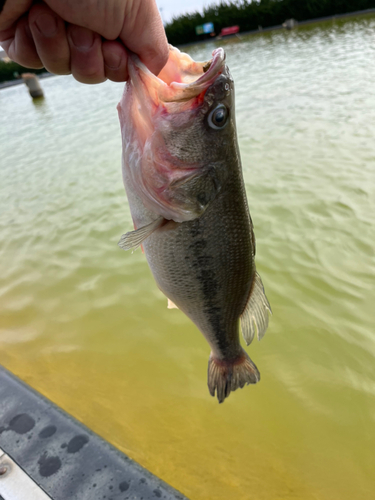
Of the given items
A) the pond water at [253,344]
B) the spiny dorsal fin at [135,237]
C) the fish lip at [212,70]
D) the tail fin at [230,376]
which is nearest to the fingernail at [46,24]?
the fish lip at [212,70]

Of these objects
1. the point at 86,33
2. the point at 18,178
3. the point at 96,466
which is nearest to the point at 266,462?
the point at 96,466

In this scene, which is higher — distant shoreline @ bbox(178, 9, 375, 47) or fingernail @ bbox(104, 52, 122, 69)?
fingernail @ bbox(104, 52, 122, 69)

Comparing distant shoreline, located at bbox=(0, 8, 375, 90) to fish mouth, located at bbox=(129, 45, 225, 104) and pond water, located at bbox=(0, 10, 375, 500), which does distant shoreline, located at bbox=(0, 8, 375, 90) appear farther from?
fish mouth, located at bbox=(129, 45, 225, 104)

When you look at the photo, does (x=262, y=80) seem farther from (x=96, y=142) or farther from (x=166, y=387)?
(x=166, y=387)

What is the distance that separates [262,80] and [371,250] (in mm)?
10809

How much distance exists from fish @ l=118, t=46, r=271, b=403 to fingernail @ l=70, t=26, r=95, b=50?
171 millimetres

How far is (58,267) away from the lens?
5043 millimetres

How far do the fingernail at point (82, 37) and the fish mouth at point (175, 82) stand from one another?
6.5 inches

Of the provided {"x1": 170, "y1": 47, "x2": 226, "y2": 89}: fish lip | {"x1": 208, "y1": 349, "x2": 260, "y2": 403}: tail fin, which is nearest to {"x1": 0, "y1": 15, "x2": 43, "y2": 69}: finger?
{"x1": 170, "y1": 47, "x2": 226, "y2": 89}: fish lip

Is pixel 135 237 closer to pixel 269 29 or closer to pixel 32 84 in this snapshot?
pixel 32 84

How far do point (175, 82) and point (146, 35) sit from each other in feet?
0.70

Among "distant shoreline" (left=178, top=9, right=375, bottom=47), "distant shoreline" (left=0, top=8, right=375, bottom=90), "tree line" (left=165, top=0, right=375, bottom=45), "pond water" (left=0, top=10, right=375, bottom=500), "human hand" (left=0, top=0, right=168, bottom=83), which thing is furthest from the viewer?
"tree line" (left=165, top=0, right=375, bottom=45)

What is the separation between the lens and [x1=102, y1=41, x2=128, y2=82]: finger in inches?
49.8

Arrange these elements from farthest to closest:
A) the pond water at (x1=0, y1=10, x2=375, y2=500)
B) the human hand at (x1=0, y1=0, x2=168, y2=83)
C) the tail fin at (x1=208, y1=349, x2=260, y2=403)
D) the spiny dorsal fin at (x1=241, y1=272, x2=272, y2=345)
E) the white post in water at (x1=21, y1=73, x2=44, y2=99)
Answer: the white post in water at (x1=21, y1=73, x2=44, y2=99), the pond water at (x1=0, y1=10, x2=375, y2=500), the tail fin at (x1=208, y1=349, x2=260, y2=403), the spiny dorsal fin at (x1=241, y1=272, x2=272, y2=345), the human hand at (x1=0, y1=0, x2=168, y2=83)
